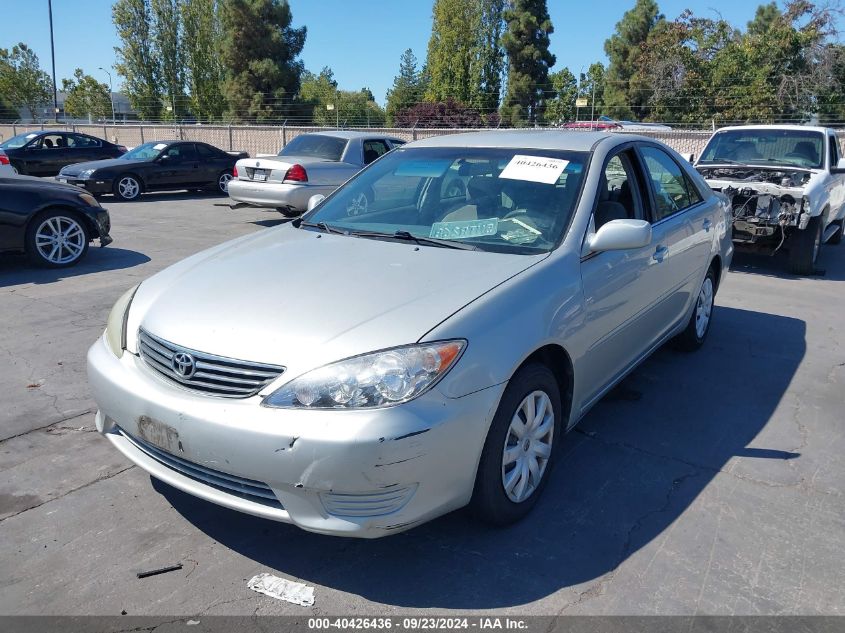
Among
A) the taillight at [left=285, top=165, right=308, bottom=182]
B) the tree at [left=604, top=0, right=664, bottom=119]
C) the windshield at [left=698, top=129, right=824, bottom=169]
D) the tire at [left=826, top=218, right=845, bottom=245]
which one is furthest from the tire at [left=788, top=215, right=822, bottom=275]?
the tree at [left=604, top=0, right=664, bottom=119]

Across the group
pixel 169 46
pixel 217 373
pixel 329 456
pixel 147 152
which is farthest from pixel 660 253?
pixel 169 46

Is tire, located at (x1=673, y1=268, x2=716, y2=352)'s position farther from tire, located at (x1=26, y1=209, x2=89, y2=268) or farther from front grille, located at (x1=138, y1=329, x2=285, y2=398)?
tire, located at (x1=26, y1=209, x2=89, y2=268)

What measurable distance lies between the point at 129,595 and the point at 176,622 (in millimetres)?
271

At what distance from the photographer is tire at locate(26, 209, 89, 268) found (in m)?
7.72

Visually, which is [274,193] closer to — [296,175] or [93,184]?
[296,175]

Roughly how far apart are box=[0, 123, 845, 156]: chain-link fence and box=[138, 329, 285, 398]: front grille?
15703 mm

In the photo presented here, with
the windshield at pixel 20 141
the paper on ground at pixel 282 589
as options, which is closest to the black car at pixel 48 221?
the paper on ground at pixel 282 589

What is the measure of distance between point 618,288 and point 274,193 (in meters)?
8.53

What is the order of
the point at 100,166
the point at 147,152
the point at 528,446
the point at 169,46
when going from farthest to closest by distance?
the point at 169,46, the point at 147,152, the point at 100,166, the point at 528,446

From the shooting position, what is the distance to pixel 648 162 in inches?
176

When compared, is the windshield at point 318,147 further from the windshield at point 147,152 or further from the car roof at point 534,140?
the car roof at point 534,140

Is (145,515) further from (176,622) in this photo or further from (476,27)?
(476,27)

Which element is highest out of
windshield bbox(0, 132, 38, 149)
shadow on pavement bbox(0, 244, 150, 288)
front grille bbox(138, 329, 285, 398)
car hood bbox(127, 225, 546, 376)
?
windshield bbox(0, 132, 38, 149)

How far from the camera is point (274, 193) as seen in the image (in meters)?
11.2
